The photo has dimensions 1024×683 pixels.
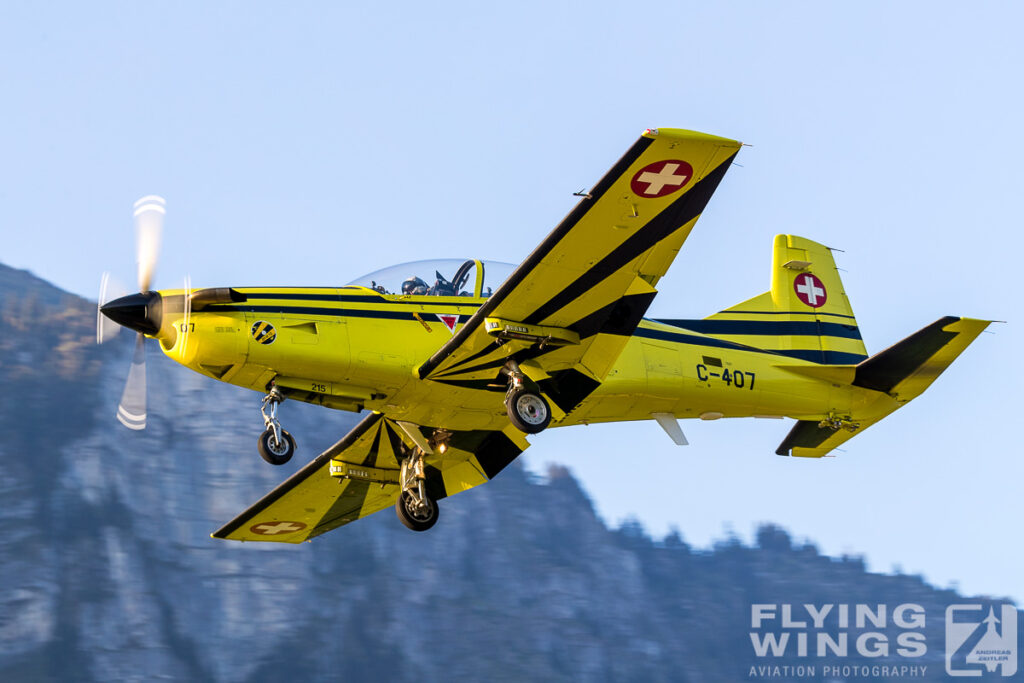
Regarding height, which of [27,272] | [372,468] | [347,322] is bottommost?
[372,468]

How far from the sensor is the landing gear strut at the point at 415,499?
16406 millimetres

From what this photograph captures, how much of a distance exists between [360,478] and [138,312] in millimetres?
5046

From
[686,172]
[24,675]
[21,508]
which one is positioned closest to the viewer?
[686,172]

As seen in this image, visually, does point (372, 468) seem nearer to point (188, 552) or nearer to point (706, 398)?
point (706, 398)

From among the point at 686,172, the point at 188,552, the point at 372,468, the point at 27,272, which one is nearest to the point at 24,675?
the point at 188,552

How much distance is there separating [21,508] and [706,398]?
4703 centimetres

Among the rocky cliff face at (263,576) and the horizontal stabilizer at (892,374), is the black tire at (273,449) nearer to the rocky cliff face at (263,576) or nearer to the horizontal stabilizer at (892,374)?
the horizontal stabilizer at (892,374)

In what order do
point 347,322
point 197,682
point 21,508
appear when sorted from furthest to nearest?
point 21,508 → point 197,682 → point 347,322

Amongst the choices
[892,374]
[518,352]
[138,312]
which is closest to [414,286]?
[518,352]

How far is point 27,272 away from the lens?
85625 mm

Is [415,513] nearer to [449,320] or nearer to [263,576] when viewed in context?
[449,320]

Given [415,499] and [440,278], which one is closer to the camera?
[440,278]

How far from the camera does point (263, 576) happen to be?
56000 millimetres

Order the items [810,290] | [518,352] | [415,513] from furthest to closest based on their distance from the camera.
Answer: [810,290]
[415,513]
[518,352]
